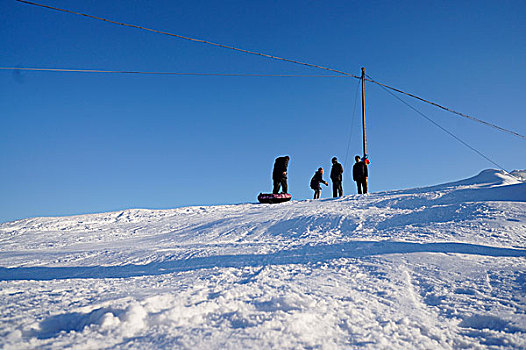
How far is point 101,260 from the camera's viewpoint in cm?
561

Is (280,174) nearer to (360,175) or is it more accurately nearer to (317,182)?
(317,182)

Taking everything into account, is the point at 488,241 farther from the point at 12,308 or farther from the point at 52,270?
the point at 52,270

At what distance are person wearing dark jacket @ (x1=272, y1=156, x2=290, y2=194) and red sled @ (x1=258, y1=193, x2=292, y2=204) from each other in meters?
0.80

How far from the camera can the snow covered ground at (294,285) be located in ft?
8.27

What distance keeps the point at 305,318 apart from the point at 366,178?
12.0 metres

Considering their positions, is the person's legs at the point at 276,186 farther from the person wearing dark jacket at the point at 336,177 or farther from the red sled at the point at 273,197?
the person wearing dark jacket at the point at 336,177

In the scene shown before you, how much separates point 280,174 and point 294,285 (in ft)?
35.7

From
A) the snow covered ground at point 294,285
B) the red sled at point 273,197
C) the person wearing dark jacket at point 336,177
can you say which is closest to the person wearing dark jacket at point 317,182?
the person wearing dark jacket at point 336,177

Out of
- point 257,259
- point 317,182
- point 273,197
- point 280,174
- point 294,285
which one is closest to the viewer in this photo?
point 294,285

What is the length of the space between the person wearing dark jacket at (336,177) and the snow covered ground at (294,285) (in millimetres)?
6693

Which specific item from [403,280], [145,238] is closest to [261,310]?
[403,280]

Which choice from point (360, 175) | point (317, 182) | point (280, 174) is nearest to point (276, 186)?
point (280, 174)

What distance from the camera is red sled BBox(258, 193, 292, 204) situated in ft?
43.8

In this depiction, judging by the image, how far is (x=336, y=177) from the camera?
47.9ft
